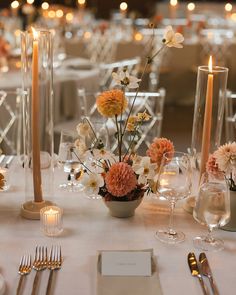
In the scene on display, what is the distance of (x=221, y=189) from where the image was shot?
141 cm

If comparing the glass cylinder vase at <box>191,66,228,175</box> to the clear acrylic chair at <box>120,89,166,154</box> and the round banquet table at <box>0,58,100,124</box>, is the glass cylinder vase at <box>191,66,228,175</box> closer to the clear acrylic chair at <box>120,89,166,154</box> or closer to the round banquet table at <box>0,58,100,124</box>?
the clear acrylic chair at <box>120,89,166,154</box>

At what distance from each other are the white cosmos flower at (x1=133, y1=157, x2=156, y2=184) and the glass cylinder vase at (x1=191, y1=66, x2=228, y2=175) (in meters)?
0.23

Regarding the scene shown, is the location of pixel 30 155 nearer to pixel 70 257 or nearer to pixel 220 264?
pixel 70 257

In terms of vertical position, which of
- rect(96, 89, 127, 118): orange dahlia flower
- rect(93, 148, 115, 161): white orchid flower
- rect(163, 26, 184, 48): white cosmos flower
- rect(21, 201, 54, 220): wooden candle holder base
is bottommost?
rect(21, 201, 54, 220): wooden candle holder base

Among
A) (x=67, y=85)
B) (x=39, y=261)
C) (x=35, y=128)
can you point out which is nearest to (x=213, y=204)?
(x=39, y=261)

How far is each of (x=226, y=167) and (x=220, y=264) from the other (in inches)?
11.6

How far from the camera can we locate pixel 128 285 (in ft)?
4.15

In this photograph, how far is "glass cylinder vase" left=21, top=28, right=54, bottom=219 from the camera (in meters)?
1.62

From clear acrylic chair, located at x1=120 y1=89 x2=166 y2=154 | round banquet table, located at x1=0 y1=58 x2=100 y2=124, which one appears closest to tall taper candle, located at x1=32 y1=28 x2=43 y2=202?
clear acrylic chair, located at x1=120 y1=89 x2=166 y2=154

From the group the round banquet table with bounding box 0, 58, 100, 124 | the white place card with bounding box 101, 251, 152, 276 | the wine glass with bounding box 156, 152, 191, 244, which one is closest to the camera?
the white place card with bounding box 101, 251, 152, 276

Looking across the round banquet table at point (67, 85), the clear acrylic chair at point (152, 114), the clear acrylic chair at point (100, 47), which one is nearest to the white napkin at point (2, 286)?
the clear acrylic chair at point (152, 114)

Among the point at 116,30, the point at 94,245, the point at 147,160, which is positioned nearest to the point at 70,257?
the point at 94,245

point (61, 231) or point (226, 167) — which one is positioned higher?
point (226, 167)

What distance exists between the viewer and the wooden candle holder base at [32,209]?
1624 mm
